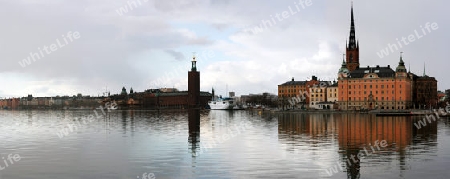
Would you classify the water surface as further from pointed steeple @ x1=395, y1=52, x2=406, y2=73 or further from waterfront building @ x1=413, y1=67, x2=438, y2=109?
waterfront building @ x1=413, y1=67, x2=438, y2=109

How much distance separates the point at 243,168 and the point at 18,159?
50.6 ft

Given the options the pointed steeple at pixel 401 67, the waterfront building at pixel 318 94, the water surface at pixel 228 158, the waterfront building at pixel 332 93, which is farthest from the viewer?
the waterfront building at pixel 318 94

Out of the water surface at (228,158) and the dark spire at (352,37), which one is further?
the dark spire at (352,37)

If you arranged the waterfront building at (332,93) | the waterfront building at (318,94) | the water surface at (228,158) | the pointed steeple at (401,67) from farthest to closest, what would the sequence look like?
1. the waterfront building at (318,94)
2. the waterfront building at (332,93)
3. the pointed steeple at (401,67)
4. the water surface at (228,158)

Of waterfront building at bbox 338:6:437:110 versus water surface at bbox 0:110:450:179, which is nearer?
water surface at bbox 0:110:450:179

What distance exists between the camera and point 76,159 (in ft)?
113

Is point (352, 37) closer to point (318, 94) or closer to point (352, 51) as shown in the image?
point (352, 51)

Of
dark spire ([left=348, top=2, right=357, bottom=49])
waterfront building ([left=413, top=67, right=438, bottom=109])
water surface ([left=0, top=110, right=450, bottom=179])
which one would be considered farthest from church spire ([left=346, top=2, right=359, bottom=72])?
water surface ([left=0, top=110, right=450, bottom=179])

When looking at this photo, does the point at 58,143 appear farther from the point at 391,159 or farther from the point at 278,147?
the point at 391,159

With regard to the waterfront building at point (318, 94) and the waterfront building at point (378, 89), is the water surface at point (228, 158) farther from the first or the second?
the waterfront building at point (318, 94)

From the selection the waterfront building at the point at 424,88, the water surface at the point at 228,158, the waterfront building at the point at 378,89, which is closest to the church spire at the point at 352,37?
the waterfront building at the point at 378,89

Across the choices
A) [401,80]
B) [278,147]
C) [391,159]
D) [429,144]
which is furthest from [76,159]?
[401,80]

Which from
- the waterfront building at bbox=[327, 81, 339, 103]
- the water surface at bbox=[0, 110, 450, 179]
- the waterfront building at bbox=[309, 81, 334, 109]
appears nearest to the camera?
the water surface at bbox=[0, 110, 450, 179]

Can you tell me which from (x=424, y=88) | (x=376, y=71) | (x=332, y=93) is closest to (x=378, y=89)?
(x=376, y=71)
